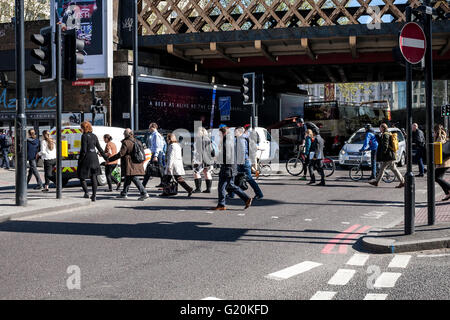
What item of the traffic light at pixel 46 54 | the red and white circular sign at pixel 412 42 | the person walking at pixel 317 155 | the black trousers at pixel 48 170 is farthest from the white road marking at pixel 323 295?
the black trousers at pixel 48 170

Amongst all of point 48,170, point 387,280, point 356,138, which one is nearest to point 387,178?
point 356,138

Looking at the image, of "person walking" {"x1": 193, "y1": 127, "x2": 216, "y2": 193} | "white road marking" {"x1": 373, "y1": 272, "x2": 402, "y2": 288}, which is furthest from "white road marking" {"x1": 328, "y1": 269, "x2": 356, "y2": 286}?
"person walking" {"x1": 193, "y1": 127, "x2": 216, "y2": 193}

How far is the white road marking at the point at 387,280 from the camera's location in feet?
17.1

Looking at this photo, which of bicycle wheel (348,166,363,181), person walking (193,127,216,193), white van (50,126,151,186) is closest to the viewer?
person walking (193,127,216,193)

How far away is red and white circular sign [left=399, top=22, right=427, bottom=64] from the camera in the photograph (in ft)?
24.4

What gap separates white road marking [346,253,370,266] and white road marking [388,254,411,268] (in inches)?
12.5

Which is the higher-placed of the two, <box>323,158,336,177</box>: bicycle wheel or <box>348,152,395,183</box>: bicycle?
<box>323,158,336,177</box>: bicycle wheel

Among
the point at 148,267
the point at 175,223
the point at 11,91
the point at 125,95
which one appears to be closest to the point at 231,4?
the point at 125,95

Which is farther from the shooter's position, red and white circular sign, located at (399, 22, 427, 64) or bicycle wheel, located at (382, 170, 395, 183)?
bicycle wheel, located at (382, 170, 395, 183)

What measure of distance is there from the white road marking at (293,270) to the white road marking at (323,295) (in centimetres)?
61

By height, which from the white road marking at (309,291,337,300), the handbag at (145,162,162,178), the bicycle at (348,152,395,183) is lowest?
the white road marking at (309,291,337,300)

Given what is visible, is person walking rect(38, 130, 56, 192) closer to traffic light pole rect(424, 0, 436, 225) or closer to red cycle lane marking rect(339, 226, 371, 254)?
red cycle lane marking rect(339, 226, 371, 254)

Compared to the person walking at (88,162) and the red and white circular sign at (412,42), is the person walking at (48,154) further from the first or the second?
the red and white circular sign at (412,42)
